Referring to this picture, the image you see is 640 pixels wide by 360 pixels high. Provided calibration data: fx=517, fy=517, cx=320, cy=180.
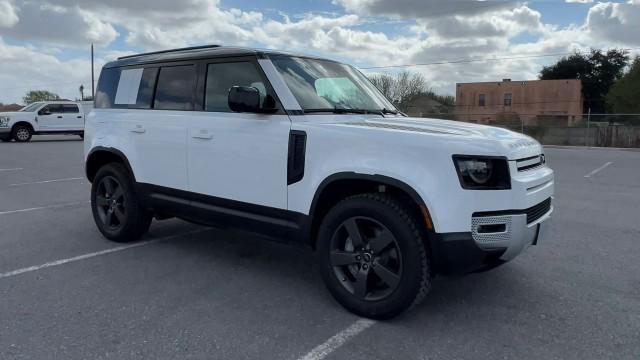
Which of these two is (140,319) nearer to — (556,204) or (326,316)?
(326,316)

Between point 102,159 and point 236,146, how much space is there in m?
2.41

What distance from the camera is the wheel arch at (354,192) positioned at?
132 inches

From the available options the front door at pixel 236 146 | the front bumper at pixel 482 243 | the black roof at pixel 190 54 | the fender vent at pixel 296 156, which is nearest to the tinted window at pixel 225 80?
the front door at pixel 236 146

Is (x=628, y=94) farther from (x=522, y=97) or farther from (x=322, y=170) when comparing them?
(x=322, y=170)

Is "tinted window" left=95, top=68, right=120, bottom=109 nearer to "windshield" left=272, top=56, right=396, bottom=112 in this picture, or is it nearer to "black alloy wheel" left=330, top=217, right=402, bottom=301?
"windshield" left=272, top=56, right=396, bottom=112

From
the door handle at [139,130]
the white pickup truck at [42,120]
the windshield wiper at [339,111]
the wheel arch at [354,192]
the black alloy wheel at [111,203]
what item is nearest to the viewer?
the wheel arch at [354,192]

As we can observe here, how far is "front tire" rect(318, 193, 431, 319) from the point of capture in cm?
337

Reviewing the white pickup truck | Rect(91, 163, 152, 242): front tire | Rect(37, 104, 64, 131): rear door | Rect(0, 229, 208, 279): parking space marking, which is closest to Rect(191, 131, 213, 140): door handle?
Rect(91, 163, 152, 242): front tire

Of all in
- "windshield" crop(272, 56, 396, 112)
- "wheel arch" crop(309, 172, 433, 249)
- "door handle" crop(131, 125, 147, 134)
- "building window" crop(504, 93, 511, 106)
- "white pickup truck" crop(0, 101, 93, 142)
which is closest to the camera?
"wheel arch" crop(309, 172, 433, 249)

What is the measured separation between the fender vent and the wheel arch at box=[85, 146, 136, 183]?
2.15 meters

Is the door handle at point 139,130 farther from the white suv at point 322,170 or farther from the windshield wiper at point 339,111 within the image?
the windshield wiper at point 339,111

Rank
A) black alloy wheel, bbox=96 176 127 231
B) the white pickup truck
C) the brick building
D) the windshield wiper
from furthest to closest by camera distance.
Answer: the brick building → the white pickup truck → black alloy wheel, bbox=96 176 127 231 → the windshield wiper

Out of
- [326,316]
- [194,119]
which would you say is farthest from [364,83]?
[326,316]

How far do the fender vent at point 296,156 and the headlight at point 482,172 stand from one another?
3.84 feet
